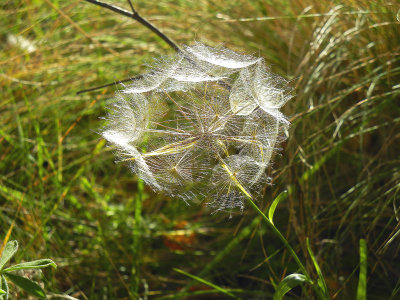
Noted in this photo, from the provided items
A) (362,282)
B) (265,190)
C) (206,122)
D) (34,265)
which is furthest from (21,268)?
(265,190)

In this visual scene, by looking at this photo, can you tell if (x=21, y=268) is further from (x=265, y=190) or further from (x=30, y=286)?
(x=265, y=190)

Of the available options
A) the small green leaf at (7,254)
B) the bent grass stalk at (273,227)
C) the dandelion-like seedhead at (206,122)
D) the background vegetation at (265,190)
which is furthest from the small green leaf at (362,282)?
the small green leaf at (7,254)

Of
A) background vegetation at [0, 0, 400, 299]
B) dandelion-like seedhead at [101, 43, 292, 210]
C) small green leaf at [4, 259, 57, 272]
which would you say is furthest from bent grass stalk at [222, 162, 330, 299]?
small green leaf at [4, 259, 57, 272]

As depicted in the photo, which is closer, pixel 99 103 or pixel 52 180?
pixel 52 180

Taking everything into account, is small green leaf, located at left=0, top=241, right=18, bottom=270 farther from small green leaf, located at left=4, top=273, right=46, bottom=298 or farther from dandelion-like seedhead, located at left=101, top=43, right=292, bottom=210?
dandelion-like seedhead, located at left=101, top=43, right=292, bottom=210

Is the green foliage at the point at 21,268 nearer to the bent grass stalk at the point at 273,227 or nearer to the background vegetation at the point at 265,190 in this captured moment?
the background vegetation at the point at 265,190

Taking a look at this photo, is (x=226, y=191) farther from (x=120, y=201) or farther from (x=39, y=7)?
(x=39, y=7)

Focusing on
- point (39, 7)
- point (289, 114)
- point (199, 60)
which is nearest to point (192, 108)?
point (199, 60)
